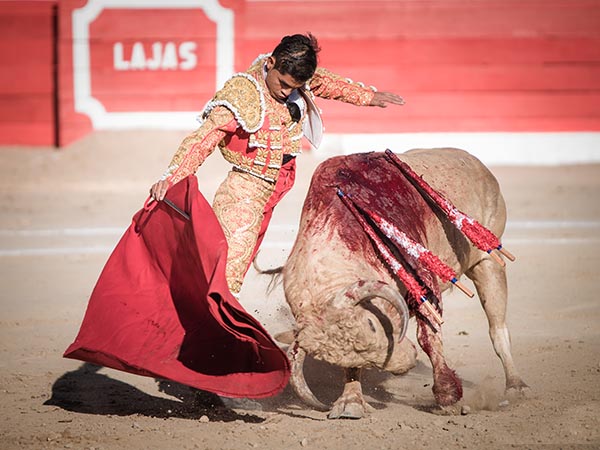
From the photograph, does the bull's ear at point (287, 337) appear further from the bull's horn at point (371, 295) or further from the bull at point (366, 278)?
the bull's horn at point (371, 295)

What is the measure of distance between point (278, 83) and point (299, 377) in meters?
1.00

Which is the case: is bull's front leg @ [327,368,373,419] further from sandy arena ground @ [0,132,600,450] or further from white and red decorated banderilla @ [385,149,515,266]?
white and red decorated banderilla @ [385,149,515,266]

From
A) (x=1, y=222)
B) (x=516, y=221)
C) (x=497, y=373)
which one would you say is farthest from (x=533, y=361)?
(x=1, y=222)

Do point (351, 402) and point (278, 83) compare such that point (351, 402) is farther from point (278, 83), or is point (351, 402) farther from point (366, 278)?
point (278, 83)

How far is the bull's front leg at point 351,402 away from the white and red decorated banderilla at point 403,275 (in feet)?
1.02

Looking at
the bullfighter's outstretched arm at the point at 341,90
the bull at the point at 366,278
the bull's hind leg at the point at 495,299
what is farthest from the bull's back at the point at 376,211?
the bullfighter's outstretched arm at the point at 341,90

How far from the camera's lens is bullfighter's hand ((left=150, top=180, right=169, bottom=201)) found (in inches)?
126

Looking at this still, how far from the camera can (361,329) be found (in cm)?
302

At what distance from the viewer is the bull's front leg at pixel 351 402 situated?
3.29 m

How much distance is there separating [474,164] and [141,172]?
5.13 m

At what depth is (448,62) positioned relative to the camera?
947 centimetres

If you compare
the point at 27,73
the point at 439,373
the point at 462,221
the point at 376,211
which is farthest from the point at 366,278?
the point at 27,73

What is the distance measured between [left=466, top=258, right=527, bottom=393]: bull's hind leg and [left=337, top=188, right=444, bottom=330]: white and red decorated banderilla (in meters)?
0.70

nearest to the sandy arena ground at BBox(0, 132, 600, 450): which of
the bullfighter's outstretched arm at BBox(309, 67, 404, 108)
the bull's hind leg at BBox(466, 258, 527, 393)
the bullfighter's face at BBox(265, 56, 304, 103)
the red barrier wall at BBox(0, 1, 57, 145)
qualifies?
the bull's hind leg at BBox(466, 258, 527, 393)
